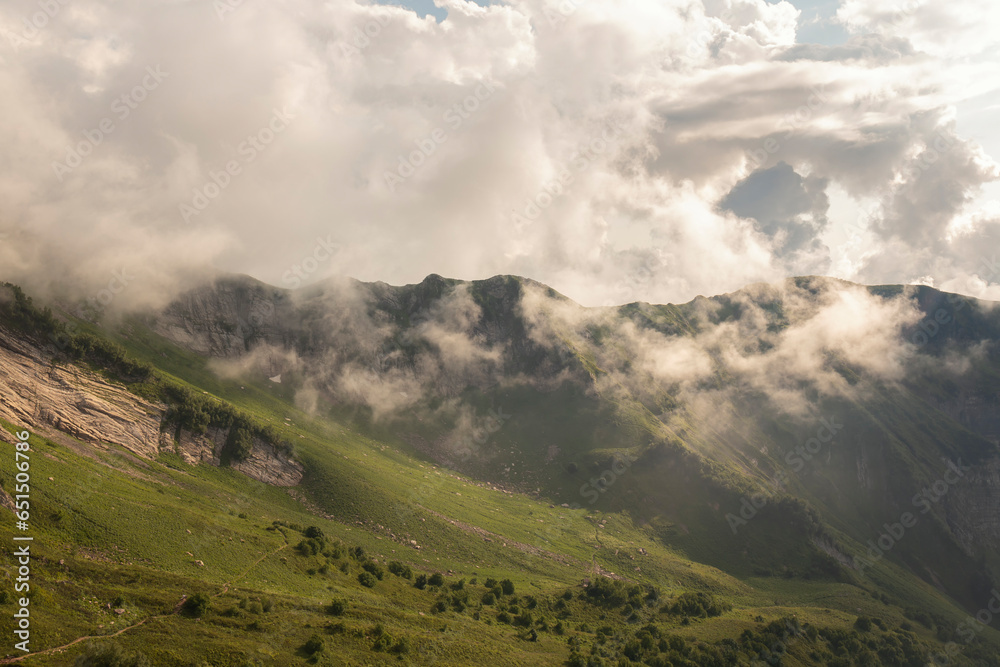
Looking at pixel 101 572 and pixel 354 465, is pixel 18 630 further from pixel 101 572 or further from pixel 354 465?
pixel 354 465

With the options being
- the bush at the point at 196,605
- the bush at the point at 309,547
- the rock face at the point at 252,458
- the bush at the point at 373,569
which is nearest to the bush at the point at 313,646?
the bush at the point at 196,605

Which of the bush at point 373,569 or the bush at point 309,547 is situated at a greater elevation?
the bush at point 309,547

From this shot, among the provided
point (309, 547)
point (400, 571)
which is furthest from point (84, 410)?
point (400, 571)

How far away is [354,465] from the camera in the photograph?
180m

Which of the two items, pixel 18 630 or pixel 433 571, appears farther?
pixel 433 571

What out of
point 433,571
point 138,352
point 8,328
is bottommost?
point 433,571

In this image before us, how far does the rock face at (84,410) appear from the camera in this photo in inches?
4316

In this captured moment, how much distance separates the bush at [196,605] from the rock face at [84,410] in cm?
5696

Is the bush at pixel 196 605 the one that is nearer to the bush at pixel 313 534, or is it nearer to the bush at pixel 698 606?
the bush at pixel 313 534

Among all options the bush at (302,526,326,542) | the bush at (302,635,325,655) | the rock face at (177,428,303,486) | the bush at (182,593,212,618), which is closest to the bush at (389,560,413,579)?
the bush at (302,526,326,542)

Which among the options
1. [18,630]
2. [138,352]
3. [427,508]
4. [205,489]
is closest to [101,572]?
[18,630]

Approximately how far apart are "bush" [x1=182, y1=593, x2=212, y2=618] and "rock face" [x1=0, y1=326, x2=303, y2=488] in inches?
2243

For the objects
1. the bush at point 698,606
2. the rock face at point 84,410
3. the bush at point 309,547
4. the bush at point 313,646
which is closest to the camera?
A: the bush at point 313,646

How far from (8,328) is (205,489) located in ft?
205
